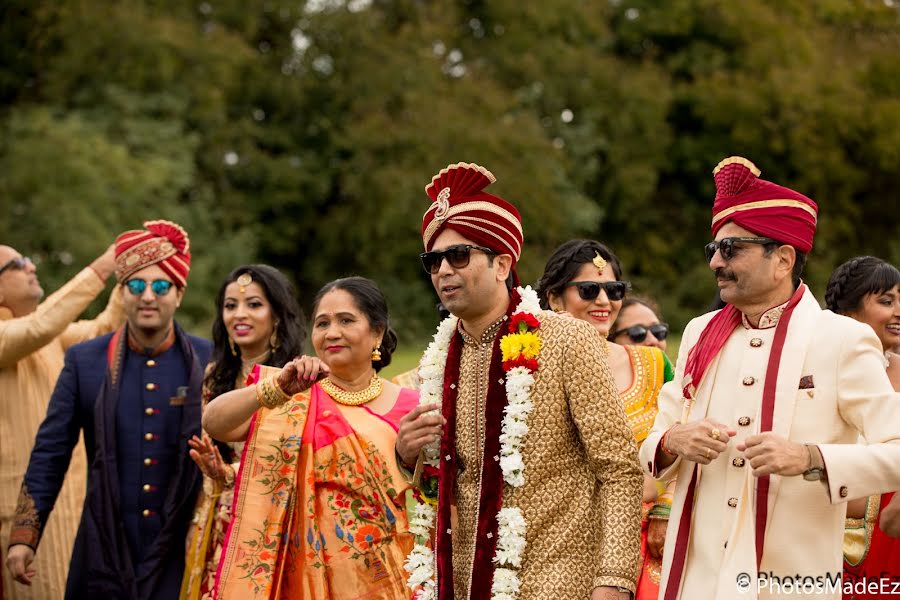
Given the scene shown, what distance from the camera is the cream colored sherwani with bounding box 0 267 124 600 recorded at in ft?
26.1

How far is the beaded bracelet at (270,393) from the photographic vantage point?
5648 millimetres

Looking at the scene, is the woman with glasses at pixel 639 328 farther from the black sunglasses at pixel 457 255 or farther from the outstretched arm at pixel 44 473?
the outstretched arm at pixel 44 473

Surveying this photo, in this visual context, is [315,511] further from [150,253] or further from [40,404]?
[40,404]

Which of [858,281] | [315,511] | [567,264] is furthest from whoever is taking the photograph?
[567,264]

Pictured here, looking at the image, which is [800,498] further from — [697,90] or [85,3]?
[697,90]

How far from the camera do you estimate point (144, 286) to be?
24.6 ft

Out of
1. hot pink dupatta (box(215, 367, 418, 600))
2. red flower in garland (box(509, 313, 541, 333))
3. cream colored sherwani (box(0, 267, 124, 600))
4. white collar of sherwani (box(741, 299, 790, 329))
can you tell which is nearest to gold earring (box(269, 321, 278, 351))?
hot pink dupatta (box(215, 367, 418, 600))

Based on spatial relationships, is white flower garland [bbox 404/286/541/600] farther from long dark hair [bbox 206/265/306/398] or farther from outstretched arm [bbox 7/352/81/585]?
outstretched arm [bbox 7/352/81/585]

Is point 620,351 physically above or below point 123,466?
above

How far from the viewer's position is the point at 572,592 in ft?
15.1

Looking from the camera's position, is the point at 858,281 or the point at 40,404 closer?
the point at 858,281

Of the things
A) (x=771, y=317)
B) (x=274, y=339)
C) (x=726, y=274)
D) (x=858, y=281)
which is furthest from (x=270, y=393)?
(x=858, y=281)

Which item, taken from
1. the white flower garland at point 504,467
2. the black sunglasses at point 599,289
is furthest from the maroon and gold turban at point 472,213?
the black sunglasses at point 599,289

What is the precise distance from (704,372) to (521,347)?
26.4 inches
